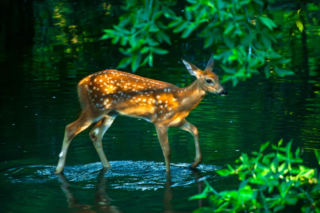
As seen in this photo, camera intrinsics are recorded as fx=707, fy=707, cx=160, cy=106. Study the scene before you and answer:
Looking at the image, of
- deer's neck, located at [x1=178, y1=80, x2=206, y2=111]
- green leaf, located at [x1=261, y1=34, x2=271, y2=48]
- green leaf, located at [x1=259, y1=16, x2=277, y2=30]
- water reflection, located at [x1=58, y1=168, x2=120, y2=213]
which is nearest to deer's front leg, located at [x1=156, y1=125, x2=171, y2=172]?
deer's neck, located at [x1=178, y1=80, x2=206, y2=111]

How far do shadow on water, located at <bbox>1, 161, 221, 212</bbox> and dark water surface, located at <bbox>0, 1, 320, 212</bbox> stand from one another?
0.5 inches

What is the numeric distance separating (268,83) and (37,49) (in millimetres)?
7729

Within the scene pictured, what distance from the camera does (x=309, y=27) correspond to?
23359 mm

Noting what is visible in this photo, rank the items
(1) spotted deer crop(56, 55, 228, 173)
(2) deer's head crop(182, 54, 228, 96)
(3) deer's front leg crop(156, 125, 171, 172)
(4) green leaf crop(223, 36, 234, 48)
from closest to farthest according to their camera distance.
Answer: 1. (4) green leaf crop(223, 36, 234, 48)
2. (2) deer's head crop(182, 54, 228, 96)
3. (3) deer's front leg crop(156, 125, 171, 172)
4. (1) spotted deer crop(56, 55, 228, 173)

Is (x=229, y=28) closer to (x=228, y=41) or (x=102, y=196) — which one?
(x=228, y=41)

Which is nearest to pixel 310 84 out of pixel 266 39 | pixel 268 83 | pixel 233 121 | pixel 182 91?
pixel 268 83

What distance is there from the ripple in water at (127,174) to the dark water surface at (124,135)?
0.01m

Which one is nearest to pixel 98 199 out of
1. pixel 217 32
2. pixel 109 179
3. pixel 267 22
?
pixel 109 179

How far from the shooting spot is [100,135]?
10070 mm

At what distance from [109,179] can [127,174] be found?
11.7 inches

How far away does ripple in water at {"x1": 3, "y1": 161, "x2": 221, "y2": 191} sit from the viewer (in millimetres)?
8922

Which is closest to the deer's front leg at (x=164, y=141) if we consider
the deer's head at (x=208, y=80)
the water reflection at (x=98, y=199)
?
the deer's head at (x=208, y=80)

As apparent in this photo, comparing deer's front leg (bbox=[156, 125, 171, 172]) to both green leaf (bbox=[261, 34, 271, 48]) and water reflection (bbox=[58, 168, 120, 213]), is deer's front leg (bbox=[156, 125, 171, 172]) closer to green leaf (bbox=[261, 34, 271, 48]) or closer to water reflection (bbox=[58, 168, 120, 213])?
water reflection (bbox=[58, 168, 120, 213])

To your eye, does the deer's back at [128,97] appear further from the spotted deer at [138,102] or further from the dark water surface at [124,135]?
the dark water surface at [124,135]
